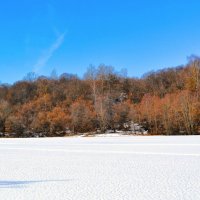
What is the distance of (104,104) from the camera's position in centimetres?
4531

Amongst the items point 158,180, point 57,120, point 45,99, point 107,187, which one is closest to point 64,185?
point 107,187

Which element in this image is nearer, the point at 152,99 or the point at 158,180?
the point at 158,180

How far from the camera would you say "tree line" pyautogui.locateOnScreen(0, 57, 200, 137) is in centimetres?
3806

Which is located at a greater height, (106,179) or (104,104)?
(104,104)

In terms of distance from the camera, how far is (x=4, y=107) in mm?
50500

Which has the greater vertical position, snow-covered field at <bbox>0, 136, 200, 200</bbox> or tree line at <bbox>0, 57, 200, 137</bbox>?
tree line at <bbox>0, 57, 200, 137</bbox>

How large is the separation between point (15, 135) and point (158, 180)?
130 feet

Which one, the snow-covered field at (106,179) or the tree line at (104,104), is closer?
the snow-covered field at (106,179)

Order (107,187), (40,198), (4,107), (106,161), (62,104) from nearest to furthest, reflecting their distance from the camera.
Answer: (40,198), (107,187), (106,161), (4,107), (62,104)

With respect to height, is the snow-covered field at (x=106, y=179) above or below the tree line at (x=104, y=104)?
below

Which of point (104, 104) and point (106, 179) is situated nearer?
point (106, 179)

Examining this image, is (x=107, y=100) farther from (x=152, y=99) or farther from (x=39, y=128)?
(x=39, y=128)

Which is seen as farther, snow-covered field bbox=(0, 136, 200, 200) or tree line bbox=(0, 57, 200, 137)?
tree line bbox=(0, 57, 200, 137)

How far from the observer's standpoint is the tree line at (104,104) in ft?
125
